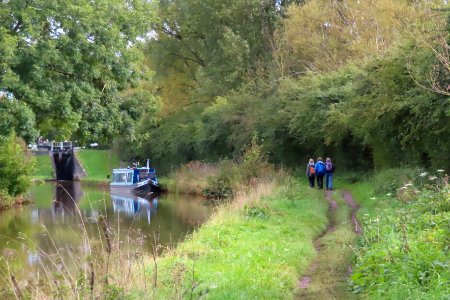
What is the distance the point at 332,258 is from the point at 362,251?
1.27 metres

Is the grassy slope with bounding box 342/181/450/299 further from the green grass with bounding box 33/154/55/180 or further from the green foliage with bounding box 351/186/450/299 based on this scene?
the green grass with bounding box 33/154/55/180

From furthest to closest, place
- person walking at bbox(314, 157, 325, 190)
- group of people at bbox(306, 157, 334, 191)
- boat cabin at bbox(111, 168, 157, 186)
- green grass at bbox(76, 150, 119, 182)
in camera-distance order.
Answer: green grass at bbox(76, 150, 119, 182) < boat cabin at bbox(111, 168, 157, 186) < person walking at bbox(314, 157, 325, 190) < group of people at bbox(306, 157, 334, 191)

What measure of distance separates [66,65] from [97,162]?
50205 millimetres

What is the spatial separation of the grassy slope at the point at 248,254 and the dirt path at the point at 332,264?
20 centimetres

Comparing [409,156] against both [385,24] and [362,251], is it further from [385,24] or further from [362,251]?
[362,251]

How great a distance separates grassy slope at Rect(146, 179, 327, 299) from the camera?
8.34 m

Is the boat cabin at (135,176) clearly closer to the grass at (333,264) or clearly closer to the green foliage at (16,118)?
the green foliage at (16,118)

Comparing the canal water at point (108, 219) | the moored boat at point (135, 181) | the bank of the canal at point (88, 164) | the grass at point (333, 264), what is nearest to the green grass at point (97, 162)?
the bank of the canal at point (88, 164)

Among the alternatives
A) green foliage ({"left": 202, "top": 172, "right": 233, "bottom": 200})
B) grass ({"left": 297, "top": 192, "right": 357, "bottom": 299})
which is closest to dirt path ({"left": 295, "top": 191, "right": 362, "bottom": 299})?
grass ({"left": 297, "top": 192, "right": 357, "bottom": 299})

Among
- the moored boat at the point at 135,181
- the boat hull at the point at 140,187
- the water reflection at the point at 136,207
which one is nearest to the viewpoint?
the water reflection at the point at 136,207

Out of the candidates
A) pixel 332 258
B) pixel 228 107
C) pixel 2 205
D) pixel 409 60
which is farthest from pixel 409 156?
pixel 2 205

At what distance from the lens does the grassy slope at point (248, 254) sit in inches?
328

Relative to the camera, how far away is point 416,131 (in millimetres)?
19859

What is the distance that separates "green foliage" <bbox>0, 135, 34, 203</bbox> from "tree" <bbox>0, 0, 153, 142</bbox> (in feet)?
53.1
